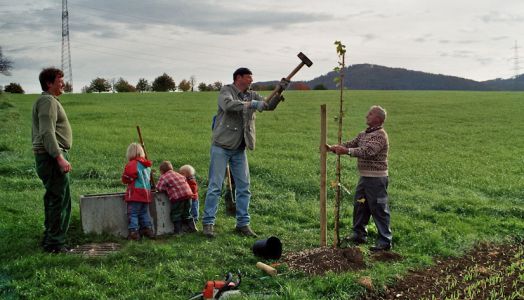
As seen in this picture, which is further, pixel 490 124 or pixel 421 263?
pixel 490 124

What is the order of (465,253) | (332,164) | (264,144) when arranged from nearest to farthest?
(465,253)
(332,164)
(264,144)

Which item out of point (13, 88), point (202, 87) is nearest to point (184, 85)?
point (202, 87)

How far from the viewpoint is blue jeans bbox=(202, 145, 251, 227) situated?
28.0ft

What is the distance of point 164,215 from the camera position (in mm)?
8750

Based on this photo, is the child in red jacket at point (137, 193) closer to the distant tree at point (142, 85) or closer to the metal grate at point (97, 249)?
the metal grate at point (97, 249)

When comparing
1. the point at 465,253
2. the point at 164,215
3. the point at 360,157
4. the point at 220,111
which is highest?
the point at 220,111

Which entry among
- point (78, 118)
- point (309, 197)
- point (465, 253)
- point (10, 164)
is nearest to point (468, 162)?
point (309, 197)

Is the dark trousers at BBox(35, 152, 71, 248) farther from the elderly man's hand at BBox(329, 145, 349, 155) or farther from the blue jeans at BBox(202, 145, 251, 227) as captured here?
the elderly man's hand at BBox(329, 145, 349, 155)

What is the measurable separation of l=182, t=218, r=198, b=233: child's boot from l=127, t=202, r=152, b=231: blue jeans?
2.00 feet

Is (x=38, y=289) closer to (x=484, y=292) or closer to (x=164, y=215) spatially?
(x=164, y=215)

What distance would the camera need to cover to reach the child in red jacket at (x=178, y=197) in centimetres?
866

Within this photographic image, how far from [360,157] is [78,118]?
25.0 metres

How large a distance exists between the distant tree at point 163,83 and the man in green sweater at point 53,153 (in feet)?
203

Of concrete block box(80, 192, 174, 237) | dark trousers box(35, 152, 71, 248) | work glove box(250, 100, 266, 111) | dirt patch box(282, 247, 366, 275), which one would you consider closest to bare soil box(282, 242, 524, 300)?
dirt patch box(282, 247, 366, 275)
